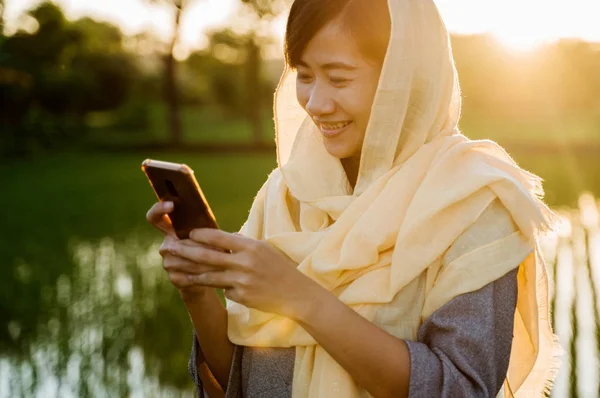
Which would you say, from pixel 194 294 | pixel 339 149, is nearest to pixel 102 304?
pixel 194 294

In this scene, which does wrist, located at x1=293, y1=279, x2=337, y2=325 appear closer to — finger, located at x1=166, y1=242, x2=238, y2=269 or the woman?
the woman

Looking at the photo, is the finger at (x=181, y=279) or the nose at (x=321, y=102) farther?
the nose at (x=321, y=102)

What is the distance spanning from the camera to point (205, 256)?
4.80 feet

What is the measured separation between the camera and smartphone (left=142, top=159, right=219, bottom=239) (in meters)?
1.50

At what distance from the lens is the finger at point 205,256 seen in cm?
144

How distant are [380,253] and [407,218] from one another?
106 millimetres

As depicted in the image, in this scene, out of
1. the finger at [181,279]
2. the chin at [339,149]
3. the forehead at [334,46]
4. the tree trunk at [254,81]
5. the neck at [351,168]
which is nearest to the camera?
the finger at [181,279]

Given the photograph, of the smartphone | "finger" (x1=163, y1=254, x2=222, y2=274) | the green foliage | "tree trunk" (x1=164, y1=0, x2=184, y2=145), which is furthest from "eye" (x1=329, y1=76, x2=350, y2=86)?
"tree trunk" (x1=164, y1=0, x2=184, y2=145)

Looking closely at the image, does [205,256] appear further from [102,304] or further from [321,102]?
[102,304]

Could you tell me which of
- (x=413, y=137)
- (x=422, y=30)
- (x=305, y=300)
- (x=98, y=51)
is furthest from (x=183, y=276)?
(x=98, y=51)

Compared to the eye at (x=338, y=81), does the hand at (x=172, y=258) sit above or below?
below

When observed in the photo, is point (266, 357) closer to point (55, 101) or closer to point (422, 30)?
point (422, 30)

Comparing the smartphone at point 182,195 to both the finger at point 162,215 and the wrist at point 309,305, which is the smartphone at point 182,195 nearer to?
the finger at point 162,215

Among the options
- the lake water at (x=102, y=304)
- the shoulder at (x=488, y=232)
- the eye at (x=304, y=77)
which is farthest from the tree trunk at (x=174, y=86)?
the shoulder at (x=488, y=232)
